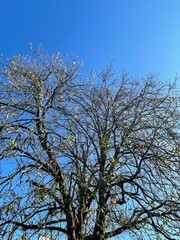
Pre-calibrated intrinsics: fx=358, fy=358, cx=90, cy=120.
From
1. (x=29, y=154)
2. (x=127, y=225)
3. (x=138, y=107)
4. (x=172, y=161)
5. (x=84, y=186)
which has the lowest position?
(x=127, y=225)

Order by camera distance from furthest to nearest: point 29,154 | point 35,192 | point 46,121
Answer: point 46,121 < point 29,154 < point 35,192

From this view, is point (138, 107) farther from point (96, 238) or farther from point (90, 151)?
point (96, 238)

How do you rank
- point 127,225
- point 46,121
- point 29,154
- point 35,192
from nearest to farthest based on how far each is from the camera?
point 35,192, point 127,225, point 29,154, point 46,121

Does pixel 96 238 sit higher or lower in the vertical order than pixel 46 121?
lower

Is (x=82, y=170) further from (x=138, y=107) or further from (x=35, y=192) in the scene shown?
(x=138, y=107)

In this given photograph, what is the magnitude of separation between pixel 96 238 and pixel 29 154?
2.18m

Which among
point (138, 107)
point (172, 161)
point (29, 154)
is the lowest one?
point (172, 161)

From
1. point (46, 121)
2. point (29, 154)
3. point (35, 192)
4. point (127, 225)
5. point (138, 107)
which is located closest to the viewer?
point (35, 192)

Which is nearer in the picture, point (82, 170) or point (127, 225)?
point (127, 225)

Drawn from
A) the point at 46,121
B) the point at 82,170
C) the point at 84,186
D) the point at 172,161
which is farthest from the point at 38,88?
the point at 172,161

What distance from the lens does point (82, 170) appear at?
740 centimetres

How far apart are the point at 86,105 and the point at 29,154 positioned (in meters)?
2.40

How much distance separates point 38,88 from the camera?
828cm

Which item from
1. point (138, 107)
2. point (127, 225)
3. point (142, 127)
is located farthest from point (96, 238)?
point (138, 107)
